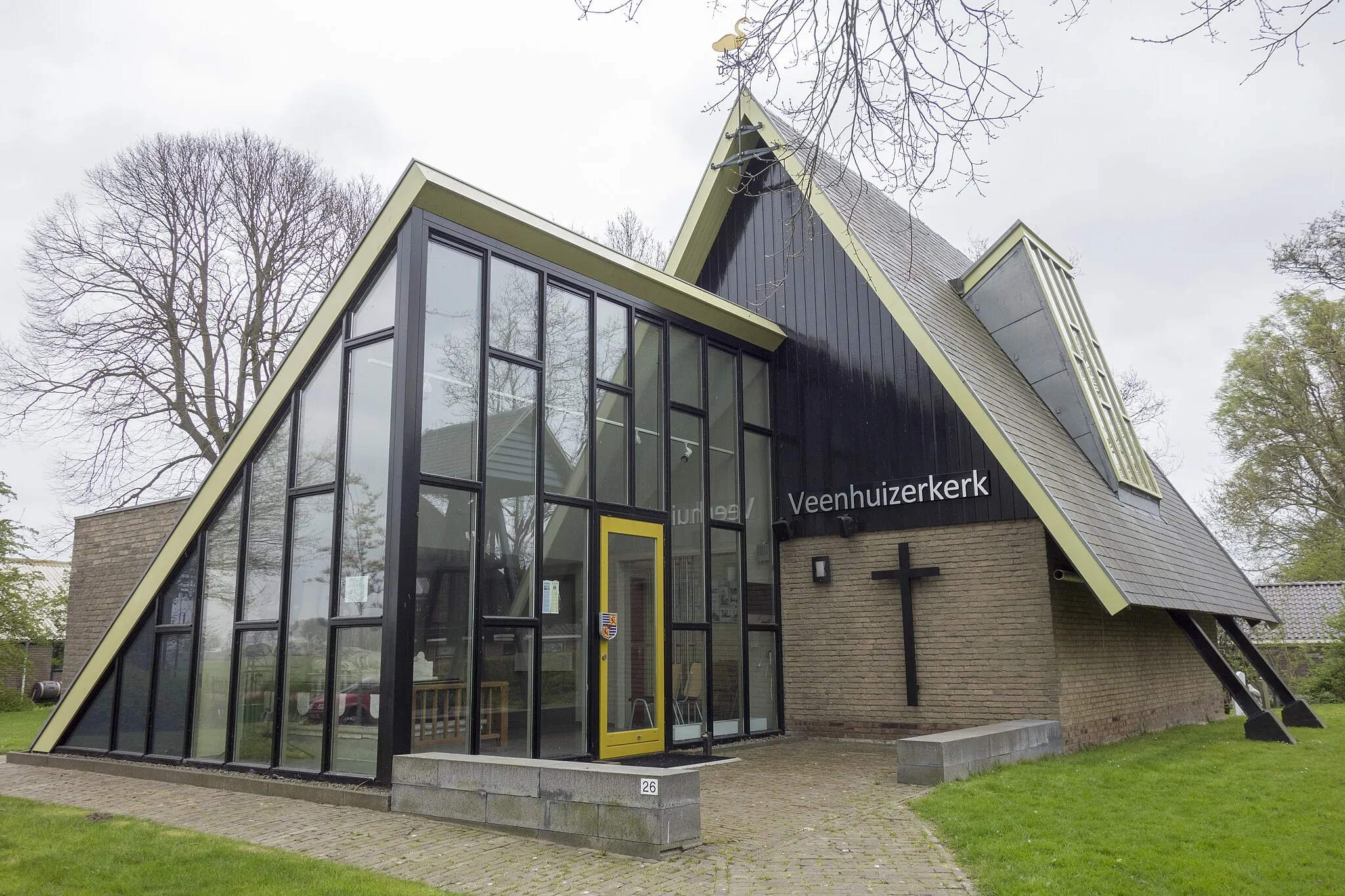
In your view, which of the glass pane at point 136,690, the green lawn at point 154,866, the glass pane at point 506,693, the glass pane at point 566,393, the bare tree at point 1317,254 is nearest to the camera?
the green lawn at point 154,866

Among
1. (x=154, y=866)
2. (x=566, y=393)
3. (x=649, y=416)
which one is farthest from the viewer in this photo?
(x=649, y=416)

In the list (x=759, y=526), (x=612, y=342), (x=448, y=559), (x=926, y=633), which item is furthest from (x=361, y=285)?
(x=926, y=633)

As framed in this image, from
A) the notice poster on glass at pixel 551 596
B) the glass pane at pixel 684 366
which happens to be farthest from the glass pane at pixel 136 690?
the glass pane at pixel 684 366

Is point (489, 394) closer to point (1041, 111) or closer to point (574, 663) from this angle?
point (574, 663)

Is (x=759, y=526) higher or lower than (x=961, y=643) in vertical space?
higher

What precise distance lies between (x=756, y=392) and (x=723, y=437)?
1048mm

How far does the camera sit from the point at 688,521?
38.7ft

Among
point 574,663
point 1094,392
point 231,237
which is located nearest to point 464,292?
point 574,663

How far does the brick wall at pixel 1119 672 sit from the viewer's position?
1102cm

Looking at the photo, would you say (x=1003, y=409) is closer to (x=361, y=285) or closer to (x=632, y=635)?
(x=632, y=635)

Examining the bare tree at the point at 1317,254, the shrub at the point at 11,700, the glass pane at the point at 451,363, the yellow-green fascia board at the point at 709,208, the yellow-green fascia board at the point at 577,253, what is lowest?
the shrub at the point at 11,700

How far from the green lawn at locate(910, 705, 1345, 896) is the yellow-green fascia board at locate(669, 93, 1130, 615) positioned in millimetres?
1680

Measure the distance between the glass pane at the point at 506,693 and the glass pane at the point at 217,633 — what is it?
2716 millimetres

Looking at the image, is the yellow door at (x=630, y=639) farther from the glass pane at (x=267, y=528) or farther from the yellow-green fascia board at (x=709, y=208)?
the yellow-green fascia board at (x=709, y=208)
